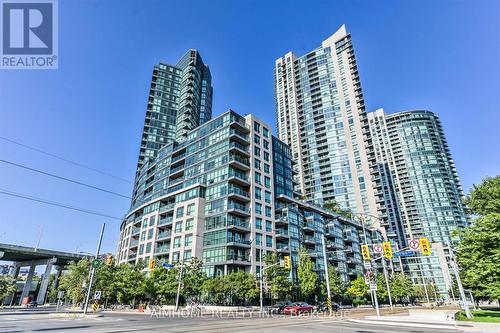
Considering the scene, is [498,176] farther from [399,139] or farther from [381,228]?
[399,139]

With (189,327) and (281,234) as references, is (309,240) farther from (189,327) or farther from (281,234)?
(189,327)

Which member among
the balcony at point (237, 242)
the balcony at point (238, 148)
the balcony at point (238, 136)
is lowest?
the balcony at point (237, 242)

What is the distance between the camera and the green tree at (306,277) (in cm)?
5494

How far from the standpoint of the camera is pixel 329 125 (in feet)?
408

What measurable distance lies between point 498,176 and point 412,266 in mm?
105559

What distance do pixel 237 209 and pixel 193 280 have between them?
1524 cm

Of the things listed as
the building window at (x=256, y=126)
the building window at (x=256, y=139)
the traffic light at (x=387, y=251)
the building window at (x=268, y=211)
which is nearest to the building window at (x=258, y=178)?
the building window at (x=268, y=211)

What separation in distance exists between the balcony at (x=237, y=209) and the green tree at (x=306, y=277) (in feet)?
49.4

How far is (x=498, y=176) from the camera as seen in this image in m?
30.7

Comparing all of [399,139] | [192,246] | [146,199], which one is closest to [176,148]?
[146,199]

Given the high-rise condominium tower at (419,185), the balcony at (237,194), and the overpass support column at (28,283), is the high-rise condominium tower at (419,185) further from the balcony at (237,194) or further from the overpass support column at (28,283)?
the overpass support column at (28,283)

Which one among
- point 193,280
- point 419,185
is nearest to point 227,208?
point 193,280

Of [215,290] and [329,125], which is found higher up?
[329,125]

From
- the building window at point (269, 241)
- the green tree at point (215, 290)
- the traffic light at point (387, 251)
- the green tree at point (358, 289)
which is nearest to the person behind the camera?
the traffic light at point (387, 251)
